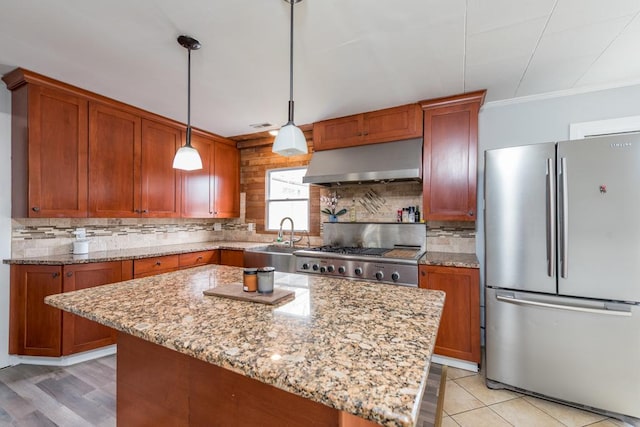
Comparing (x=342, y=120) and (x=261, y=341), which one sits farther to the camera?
(x=342, y=120)

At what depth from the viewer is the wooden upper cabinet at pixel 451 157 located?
268 centimetres

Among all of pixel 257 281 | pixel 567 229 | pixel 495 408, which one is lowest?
pixel 495 408

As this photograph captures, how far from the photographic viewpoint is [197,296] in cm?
137

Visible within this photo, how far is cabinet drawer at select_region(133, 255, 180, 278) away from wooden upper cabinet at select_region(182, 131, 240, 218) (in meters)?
0.73

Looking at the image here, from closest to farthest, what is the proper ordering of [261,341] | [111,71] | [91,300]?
[261,341] → [91,300] → [111,71]

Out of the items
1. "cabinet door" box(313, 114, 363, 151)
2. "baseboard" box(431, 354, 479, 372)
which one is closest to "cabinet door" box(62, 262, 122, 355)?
"cabinet door" box(313, 114, 363, 151)

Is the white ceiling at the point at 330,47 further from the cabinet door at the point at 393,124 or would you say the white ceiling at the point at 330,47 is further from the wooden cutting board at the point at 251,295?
the wooden cutting board at the point at 251,295

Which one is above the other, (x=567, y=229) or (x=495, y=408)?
(x=567, y=229)

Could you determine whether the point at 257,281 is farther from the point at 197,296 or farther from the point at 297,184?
the point at 297,184

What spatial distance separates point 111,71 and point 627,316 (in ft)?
13.0

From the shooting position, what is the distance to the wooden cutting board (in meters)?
1.26

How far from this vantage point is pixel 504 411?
1.96 meters

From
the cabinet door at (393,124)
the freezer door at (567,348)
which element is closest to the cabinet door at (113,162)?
the cabinet door at (393,124)

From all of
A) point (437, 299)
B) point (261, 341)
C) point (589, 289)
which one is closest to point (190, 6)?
point (261, 341)
